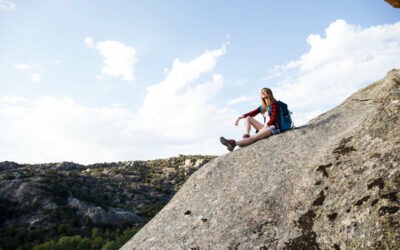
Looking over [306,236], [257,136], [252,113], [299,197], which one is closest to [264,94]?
[252,113]

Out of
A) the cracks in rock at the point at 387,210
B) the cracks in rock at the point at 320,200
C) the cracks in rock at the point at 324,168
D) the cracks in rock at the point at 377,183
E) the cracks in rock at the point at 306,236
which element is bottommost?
the cracks in rock at the point at 306,236

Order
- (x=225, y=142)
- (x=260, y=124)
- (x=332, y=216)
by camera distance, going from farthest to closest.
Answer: (x=260, y=124), (x=225, y=142), (x=332, y=216)

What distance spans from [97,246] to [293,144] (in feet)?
70.5

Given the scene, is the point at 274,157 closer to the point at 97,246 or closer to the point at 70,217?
the point at 97,246

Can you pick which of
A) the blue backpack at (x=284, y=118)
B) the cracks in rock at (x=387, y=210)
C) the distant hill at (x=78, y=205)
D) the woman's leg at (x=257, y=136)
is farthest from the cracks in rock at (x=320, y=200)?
the distant hill at (x=78, y=205)

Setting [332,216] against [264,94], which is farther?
[264,94]

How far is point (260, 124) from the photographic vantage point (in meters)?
12.1

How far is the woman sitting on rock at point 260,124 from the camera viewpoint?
11.1m

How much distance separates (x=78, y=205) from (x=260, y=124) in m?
38.0

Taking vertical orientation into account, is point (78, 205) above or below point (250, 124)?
below

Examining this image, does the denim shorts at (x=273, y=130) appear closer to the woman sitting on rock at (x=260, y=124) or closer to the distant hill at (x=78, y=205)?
the woman sitting on rock at (x=260, y=124)

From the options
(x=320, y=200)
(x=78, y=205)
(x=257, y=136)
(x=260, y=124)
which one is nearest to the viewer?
Result: (x=320, y=200)

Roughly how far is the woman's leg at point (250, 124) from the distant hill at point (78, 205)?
16.9m

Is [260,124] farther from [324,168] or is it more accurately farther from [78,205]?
[78,205]
